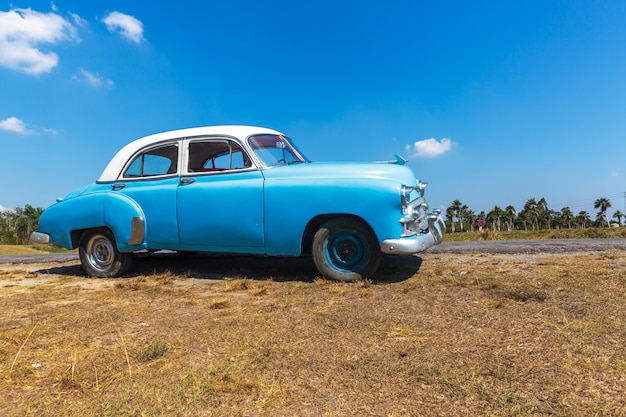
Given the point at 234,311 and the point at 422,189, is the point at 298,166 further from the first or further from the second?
the point at 234,311

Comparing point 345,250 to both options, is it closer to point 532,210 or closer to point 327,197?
point 327,197

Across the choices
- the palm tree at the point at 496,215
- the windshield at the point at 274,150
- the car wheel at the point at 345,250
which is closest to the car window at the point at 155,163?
the windshield at the point at 274,150

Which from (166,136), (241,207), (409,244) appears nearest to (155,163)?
(166,136)

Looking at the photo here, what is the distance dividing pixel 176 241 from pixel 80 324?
2181 millimetres

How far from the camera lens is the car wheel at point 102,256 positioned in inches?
206

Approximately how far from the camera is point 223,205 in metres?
4.61

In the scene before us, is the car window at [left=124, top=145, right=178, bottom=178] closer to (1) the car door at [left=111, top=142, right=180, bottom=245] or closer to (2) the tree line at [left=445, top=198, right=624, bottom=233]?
(1) the car door at [left=111, top=142, right=180, bottom=245]

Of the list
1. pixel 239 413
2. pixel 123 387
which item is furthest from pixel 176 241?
pixel 239 413

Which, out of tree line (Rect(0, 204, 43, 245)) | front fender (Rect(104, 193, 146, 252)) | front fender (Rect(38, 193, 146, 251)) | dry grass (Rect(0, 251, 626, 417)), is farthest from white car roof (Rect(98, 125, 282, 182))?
tree line (Rect(0, 204, 43, 245))

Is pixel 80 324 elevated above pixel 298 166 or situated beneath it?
situated beneath

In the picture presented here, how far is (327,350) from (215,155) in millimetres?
3895

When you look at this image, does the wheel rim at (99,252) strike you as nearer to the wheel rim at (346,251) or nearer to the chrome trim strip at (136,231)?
the chrome trim strip at (136,231)

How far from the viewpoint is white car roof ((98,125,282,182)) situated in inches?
195

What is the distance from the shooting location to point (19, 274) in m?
5.82
